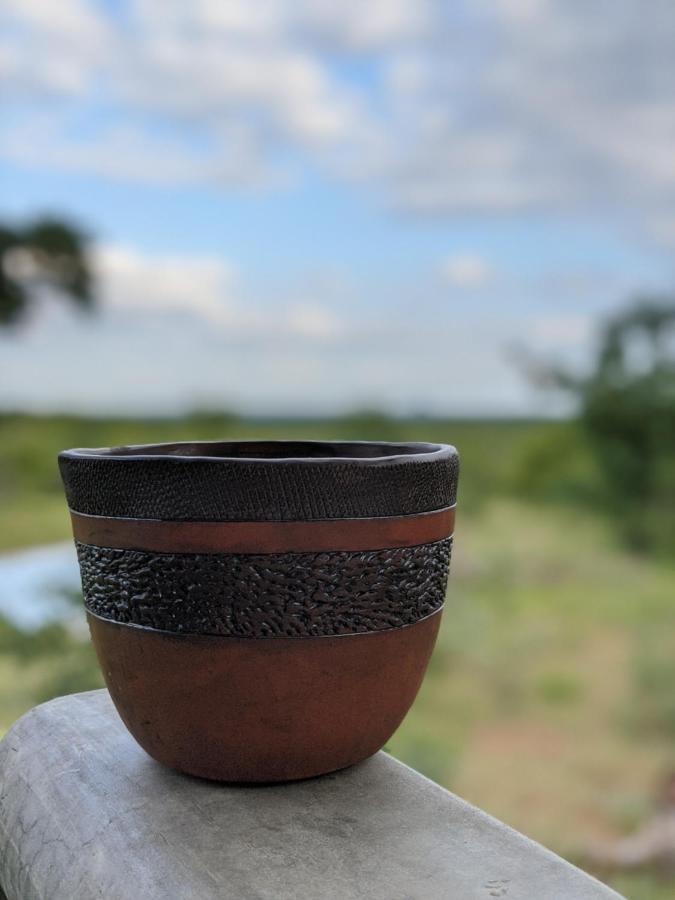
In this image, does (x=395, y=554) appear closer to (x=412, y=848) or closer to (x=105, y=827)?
(x=412, y=848)

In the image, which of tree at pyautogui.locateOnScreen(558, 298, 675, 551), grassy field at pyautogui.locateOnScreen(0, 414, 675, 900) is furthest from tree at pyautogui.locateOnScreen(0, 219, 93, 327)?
tree at pyautogui.locateOnScreen(558, 298, 675, 551)

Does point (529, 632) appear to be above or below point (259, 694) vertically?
below

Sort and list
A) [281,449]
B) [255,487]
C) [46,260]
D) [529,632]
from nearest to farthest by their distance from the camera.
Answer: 1. [255,487]
2. [281,449]
3. [46,260]
4. [529,632]

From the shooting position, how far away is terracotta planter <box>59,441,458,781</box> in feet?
2.69

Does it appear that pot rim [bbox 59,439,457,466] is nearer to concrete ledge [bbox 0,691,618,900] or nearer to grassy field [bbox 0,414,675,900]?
concrete ledge [bbox 0,691,618,900]

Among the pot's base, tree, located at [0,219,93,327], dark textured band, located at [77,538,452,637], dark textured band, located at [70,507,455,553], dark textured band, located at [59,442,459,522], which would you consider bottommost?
the pot's base

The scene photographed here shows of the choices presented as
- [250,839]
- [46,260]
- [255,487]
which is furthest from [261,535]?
[46,260]

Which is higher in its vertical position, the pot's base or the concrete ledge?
the pot's base

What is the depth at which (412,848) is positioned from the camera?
838 millimetres

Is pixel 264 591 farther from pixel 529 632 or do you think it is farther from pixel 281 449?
pixel 529 632

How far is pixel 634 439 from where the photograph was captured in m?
5.31

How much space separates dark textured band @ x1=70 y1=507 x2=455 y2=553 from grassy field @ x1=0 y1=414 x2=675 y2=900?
121 inches

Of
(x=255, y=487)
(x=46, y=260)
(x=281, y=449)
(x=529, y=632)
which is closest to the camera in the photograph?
(x=255, y=487)

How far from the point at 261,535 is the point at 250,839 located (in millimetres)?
293
